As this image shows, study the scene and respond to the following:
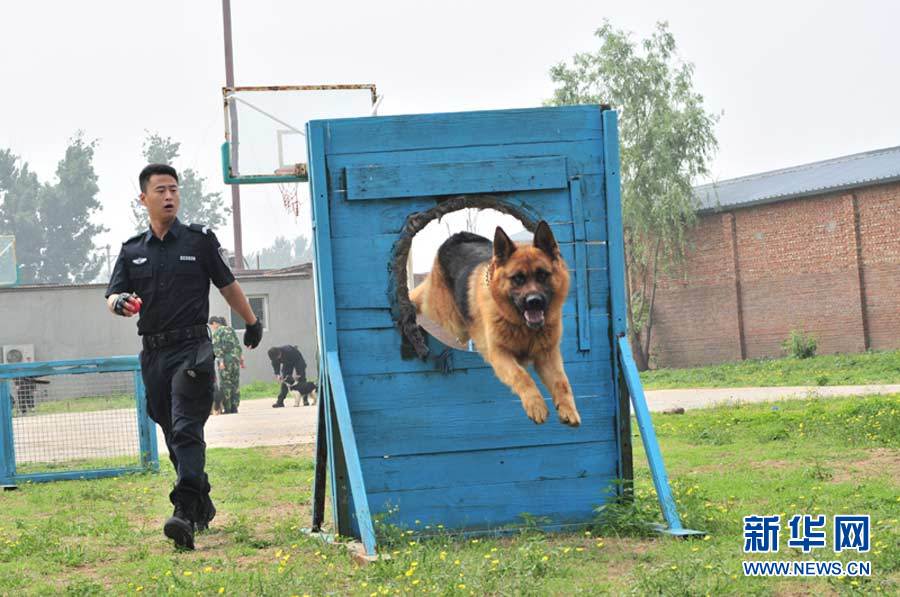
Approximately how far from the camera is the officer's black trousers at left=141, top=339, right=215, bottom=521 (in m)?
6.65

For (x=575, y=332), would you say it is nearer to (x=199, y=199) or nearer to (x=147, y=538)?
(x=147, y=538)

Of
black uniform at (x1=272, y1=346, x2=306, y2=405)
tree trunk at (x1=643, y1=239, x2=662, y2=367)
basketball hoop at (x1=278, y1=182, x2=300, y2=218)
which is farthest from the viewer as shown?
tree trunk at (x1=643, y1=239, x2=662, y2=367)

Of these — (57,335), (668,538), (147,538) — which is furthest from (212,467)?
(57,335)

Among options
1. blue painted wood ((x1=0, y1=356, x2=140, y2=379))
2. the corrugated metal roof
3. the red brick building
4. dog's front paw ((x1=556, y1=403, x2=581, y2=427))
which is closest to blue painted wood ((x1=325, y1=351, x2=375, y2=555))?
dog's front paw ((x1=556, y1=403, x2=581, y2=427))

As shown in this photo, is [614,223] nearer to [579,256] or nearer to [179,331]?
[579,256]

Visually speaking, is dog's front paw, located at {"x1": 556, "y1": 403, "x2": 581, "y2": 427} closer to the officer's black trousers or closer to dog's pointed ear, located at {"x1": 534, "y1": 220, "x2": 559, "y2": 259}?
dog's pointed ear, located at {"x1": 534, "y1": 220, "x2": 559, "y2": 259}

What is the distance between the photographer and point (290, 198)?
59.7 ft

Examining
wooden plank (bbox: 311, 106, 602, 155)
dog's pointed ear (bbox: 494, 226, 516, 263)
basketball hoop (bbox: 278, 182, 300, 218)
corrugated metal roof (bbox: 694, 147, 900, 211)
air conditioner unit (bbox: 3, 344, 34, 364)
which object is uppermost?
corrugated metal roof (bbox: 694, 147, 900, 211)

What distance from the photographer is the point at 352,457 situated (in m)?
6.12

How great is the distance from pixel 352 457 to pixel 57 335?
27941 mm

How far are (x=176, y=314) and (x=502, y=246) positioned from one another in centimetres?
210

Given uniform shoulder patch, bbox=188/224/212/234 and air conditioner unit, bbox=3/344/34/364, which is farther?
air conditioner unit, bbox=3/344/34/364

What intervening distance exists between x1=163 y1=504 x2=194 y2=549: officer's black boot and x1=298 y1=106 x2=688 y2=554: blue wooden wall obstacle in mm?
816

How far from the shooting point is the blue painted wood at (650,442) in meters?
6.22
